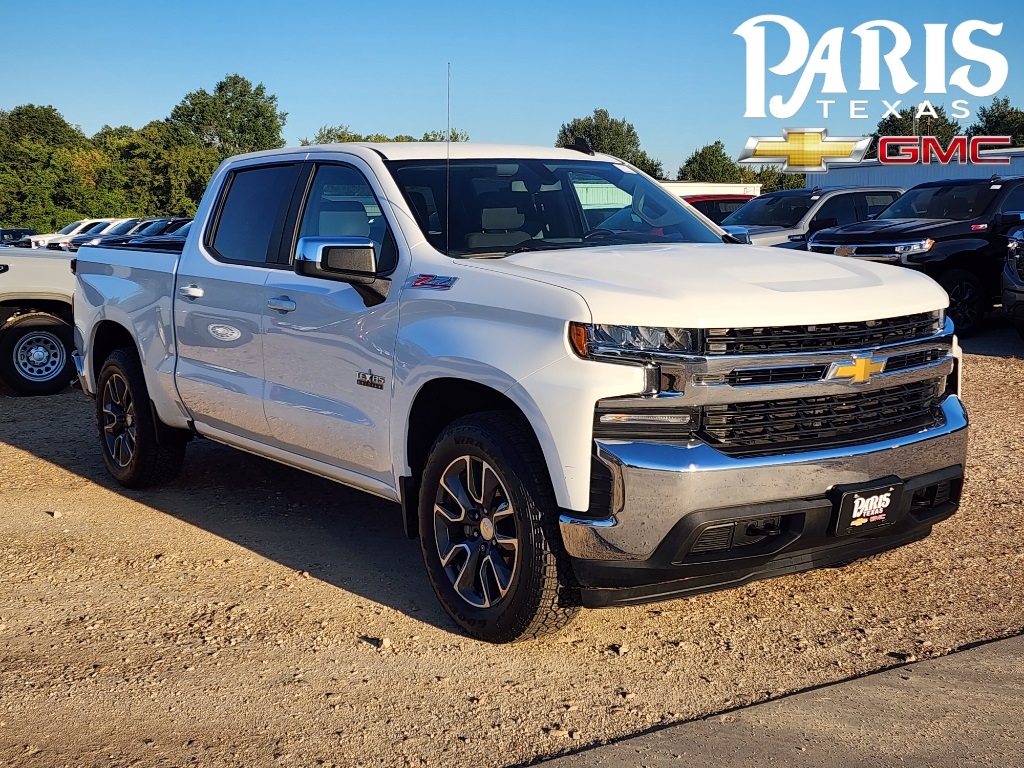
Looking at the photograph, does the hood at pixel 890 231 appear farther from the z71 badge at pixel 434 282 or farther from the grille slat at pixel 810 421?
the z71 badge at pixel 434 282

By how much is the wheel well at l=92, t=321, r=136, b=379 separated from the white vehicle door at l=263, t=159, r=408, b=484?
83.1 inches

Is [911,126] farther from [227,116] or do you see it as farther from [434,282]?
[434,282]

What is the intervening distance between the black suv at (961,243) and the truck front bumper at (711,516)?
9.30m

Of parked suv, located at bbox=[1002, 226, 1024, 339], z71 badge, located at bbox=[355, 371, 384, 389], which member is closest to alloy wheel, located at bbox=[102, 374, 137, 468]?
z71 badge, located at bbox=[355, 371, 384, 389]

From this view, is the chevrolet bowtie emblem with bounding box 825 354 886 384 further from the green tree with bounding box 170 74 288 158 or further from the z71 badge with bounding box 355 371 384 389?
the green tree with bounding box 170 74 288 158

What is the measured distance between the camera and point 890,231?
1334 cm

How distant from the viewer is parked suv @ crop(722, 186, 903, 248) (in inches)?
682

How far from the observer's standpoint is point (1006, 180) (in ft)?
45.5

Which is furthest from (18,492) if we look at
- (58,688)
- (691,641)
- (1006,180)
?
(1006,180)

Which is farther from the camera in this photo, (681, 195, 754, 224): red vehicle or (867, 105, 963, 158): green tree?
(867, 105, 963, 158): green tree

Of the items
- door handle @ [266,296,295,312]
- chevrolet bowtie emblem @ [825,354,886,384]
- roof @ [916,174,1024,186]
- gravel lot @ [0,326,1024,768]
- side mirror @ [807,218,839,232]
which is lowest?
gravel lot @ [0,326,1024,768]

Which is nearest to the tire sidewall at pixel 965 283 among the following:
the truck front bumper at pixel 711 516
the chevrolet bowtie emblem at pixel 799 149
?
the truck front bumper at pixel 711 516

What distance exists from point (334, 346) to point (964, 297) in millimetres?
9908

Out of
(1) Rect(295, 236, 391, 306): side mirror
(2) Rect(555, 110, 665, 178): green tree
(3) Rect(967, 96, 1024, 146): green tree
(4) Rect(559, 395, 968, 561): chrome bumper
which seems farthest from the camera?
(2) Rect(555, 110, 665, 178): green tree
